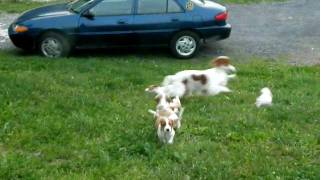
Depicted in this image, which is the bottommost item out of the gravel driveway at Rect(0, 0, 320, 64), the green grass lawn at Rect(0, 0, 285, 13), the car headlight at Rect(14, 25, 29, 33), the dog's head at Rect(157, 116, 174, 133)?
the gravel driveway at Rect(0, 0, 320, 64)

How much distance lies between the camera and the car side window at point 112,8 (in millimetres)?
12352

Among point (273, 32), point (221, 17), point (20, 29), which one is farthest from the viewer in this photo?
point (273, 32)

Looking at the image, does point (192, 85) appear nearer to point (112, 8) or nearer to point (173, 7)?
point (173, 7)

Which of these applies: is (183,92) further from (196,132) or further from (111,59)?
(111,59)

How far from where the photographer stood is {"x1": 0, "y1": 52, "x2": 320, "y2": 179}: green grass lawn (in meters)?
6.67

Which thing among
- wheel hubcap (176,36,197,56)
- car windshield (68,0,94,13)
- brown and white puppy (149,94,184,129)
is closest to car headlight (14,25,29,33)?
car windshield (68,0,94,13)

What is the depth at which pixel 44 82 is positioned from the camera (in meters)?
9.76

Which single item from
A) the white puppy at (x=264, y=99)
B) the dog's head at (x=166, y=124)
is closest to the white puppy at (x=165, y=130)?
the dog's head at (x=166, y=124)

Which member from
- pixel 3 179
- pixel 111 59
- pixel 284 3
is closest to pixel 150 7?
pixel 111 59

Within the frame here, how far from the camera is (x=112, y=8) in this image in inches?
490

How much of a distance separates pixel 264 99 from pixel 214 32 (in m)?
3.92

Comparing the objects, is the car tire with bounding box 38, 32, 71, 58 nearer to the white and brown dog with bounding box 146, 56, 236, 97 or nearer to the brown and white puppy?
the white and brown dog with bounding box 146, 56, 236, 97

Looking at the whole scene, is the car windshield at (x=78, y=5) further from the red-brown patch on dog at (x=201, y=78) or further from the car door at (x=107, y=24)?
the red-brown patch on dog at (x=201, y=78)

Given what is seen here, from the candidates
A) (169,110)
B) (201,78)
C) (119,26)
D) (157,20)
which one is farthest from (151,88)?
(157,20)
